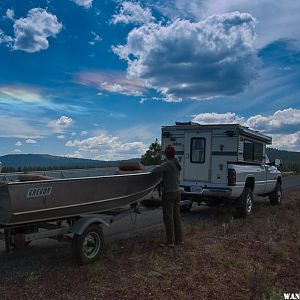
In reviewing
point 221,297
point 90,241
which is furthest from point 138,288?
point 90,241

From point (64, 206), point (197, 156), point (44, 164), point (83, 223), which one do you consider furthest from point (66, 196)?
point (44, 164)

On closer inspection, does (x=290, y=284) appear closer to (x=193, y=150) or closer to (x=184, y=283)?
(x=184, y=283)

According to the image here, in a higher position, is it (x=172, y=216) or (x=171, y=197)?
(x=171, y=197)

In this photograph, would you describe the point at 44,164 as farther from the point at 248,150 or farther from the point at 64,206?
the point at 64,206

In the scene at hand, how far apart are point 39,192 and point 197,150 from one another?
691 cm

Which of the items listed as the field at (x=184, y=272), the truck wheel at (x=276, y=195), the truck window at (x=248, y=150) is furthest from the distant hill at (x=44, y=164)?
the truck wheel at (x=276, y=195)

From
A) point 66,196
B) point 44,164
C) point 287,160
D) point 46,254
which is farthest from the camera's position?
point 287,160

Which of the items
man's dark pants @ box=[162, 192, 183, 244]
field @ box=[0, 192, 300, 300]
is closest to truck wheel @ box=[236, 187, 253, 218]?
field @ box=[0, 192, 300, 300]

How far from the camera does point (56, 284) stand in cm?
635

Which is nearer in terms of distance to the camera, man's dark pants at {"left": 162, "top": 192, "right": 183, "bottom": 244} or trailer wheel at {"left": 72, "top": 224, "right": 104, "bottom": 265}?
trailer wheel at {"left": 72, "top": 224, "right": 104, "bottom": 265}

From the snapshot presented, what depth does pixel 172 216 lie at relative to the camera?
9.02m

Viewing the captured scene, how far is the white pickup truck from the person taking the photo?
12281 millimetres

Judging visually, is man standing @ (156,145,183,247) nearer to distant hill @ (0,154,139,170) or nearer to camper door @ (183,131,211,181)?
distant hill @ (0,154,139,170)

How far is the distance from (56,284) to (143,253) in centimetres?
227
